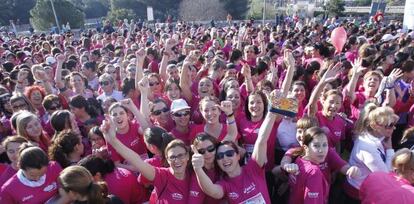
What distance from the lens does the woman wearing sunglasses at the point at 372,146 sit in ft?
10.5

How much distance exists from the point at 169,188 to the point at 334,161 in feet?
5.33

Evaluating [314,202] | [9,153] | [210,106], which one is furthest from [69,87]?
[314,202]

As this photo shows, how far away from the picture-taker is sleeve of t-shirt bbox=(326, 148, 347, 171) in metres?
3.38

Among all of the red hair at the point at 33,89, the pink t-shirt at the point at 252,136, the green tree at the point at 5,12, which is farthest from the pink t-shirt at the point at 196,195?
the green tree at the point at 5,12

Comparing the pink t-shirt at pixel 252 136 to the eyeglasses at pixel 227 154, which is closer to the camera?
the eyeglasses at pixel 227 154

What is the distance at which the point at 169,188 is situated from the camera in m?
3.03

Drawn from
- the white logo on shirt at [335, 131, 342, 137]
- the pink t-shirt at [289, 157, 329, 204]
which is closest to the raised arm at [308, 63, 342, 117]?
the white logo on shirt at [335, 131, 342, 137]

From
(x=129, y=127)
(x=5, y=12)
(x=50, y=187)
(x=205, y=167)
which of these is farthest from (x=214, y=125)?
(x=5, y=12)

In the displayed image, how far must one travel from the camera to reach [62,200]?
287 cm

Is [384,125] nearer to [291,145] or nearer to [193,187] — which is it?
[291,145]

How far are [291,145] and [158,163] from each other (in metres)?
1.51

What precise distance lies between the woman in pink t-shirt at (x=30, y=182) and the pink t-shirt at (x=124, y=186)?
20.8 inches

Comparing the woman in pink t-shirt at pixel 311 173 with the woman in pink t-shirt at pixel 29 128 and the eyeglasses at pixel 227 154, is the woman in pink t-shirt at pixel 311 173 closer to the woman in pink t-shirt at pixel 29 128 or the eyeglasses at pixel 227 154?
the eyeglasses at pixel 227 154

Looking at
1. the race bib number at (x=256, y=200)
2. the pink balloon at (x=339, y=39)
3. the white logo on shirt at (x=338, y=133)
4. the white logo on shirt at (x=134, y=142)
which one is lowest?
the race bib number at (x=256, y=200)
